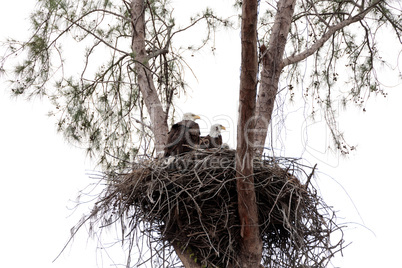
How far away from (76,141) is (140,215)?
2.21 metres

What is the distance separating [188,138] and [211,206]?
827mm

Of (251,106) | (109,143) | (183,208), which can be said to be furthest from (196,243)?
(109,143)

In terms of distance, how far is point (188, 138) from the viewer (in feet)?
15.4

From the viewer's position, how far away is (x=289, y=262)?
4.25 meters

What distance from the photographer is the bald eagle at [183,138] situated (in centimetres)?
464

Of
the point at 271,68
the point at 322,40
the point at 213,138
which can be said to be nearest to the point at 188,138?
the point at 213,138

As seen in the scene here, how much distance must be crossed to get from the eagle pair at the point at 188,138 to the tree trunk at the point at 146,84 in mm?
310

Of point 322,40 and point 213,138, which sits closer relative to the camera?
point 213,138

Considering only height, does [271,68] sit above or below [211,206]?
above

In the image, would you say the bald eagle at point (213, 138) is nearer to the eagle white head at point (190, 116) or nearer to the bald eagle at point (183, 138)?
the bald eagle at point (183, 138)

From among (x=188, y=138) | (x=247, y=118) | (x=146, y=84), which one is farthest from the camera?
(x=146, y=84)

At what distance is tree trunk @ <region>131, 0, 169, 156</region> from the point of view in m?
5.25

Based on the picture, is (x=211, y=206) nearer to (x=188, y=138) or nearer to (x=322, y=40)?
(x=188, y=138)

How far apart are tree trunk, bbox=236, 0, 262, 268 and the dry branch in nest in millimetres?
119
